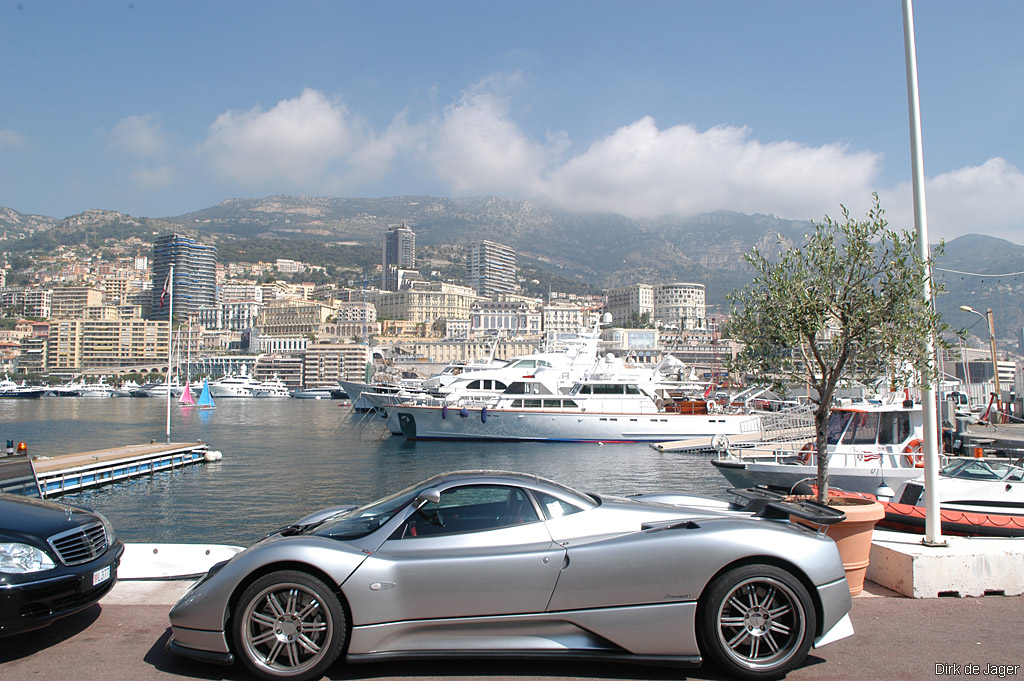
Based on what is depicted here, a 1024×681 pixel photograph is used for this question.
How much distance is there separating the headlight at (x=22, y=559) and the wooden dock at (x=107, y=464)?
51.4 ft

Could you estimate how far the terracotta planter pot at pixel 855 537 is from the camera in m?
5.22

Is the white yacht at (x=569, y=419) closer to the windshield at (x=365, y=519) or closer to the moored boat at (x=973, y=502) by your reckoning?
the moored boat at (x=973, y=502)

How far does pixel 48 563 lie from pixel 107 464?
68.2ft

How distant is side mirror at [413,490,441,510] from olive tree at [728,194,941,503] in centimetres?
405

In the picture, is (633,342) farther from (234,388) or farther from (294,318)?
(294,318)

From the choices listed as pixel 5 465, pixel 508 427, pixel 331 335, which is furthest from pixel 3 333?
pixel 5 465

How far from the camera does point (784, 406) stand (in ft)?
182

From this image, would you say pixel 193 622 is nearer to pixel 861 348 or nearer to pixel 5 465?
pixel 5 465

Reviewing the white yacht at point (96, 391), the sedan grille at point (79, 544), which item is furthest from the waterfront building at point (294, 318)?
the sedan grille at point (79, 544)

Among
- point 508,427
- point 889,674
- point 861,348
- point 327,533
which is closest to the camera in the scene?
point 889,674

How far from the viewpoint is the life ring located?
1488cm

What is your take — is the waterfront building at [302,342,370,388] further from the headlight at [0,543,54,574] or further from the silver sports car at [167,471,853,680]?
the silver sports car at [167,471,853,680]

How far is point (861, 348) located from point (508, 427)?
33771 mm

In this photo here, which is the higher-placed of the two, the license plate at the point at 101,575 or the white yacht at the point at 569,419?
the license plate at the point at 101,575
